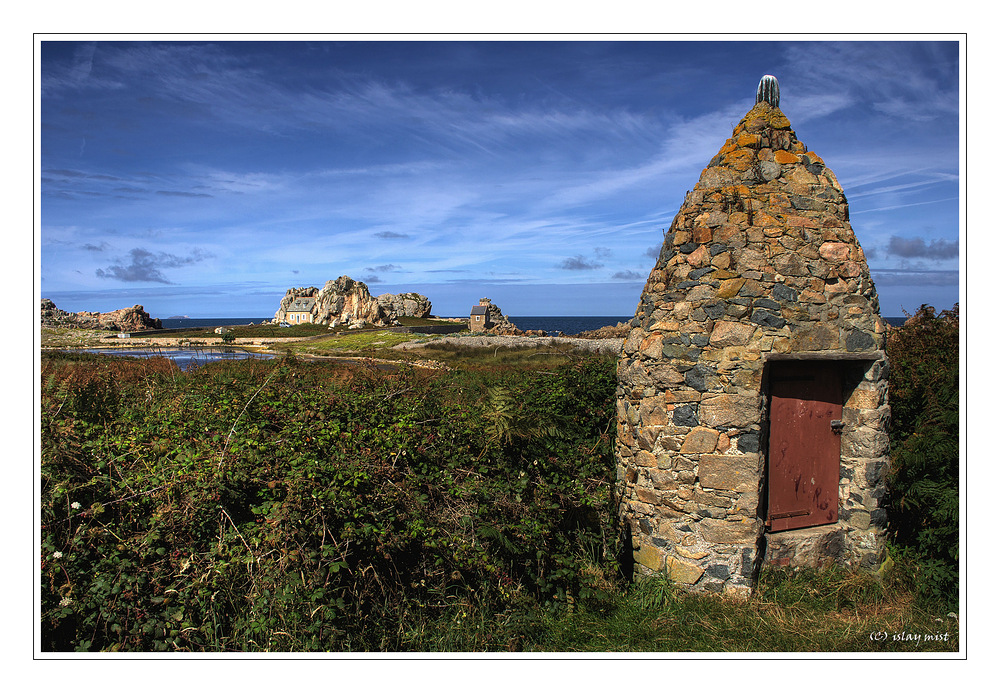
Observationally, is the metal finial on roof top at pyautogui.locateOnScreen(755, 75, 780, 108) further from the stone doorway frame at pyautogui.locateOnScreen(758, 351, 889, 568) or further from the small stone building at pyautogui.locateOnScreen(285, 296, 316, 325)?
the small stone building at pyautogui.locateOnScreen(285, 296, 316, 325)

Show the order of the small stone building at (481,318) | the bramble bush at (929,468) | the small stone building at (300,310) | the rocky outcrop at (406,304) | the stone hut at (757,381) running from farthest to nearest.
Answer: the rocky outcrop at (406,304) < the small stone building at (300,310) < the small stone building at (481,318) < the bramble bush at (929,468) < the stone hut at (757,381)

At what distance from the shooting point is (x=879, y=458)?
5.15 metres

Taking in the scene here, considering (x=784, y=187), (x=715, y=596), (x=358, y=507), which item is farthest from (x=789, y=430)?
(x=358, y=507)

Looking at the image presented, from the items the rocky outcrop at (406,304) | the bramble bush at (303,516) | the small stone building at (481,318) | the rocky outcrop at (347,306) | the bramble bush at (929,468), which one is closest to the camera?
the bramble bush at (303,516)

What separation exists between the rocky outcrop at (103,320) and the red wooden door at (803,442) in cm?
728

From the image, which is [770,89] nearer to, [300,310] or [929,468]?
[929,468]

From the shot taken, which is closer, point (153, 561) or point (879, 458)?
point (153, 561)

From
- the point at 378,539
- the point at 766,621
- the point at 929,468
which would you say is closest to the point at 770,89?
the point at 929,468

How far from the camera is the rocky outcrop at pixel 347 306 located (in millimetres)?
55500

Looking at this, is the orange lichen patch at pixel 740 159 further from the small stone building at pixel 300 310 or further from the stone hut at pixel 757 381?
the small stone building at pixel 300 310

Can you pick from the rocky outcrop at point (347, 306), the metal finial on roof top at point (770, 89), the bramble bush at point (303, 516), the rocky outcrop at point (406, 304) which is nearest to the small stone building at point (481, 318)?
the rocky outcrop at point (347, 306)

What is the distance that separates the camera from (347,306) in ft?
186

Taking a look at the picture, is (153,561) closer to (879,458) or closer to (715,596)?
(715,596)

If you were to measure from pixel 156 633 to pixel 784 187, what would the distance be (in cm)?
658
